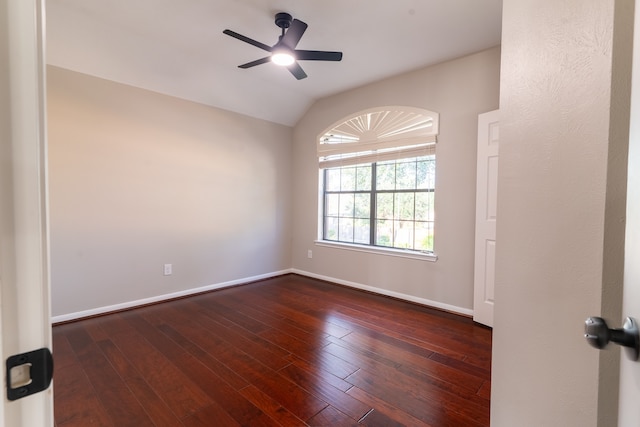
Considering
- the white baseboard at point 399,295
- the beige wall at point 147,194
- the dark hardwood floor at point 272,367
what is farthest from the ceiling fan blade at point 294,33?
the white baseboard at point 399,295

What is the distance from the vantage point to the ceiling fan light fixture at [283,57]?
226cm

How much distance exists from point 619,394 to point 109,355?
2.84 metres

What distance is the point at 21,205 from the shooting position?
16.5 inches

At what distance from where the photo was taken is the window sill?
334cm

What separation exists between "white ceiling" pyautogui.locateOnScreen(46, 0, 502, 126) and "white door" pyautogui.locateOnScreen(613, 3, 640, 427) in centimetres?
225

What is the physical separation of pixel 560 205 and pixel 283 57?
221 cm

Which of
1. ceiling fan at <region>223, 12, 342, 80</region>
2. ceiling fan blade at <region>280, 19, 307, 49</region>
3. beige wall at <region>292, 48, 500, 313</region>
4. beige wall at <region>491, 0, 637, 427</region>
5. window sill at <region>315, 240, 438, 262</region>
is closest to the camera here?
beige wall at <region>491, 0, 637, 427</region>

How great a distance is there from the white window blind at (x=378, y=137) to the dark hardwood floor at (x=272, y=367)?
74.6 inches

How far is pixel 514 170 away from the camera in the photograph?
96 centimetres

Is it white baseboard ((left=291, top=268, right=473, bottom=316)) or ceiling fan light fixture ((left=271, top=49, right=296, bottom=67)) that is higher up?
ceiling fan light fixture ((left=271, top=49, right=296, bottom=67))

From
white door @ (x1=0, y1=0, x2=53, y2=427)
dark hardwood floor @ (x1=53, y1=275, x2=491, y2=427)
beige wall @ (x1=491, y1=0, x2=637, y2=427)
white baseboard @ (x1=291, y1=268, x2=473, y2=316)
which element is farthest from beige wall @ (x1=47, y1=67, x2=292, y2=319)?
beige wall @ (x1=491, y1=0, x2=637, y2=427)

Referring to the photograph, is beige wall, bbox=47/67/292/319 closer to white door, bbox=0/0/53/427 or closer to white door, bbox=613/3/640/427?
white door, bbox=0/0/53/427

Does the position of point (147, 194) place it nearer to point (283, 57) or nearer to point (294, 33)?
point (283, 57)

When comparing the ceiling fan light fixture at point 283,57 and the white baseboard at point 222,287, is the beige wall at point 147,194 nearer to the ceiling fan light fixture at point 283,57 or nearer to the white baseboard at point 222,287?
the white baseboard at point 222,287
